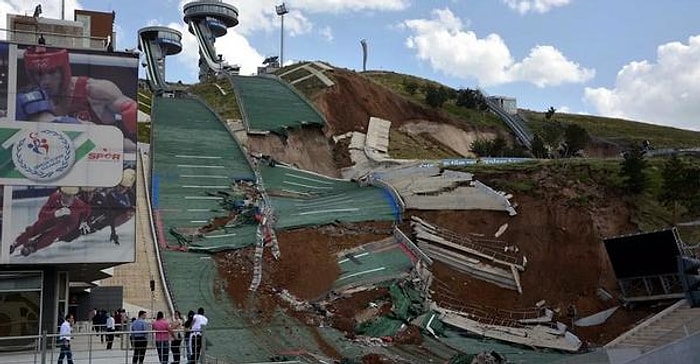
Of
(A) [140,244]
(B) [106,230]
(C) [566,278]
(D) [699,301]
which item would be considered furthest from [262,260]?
(D) [699,301]

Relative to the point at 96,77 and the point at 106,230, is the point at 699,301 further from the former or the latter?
the point at 96,77

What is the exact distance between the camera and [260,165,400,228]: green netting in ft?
112

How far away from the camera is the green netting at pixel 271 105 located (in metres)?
48.1

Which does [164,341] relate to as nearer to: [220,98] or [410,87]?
[220,98]

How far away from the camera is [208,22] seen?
84.4m

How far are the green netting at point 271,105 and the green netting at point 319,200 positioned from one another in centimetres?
712

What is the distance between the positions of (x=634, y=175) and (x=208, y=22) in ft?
190

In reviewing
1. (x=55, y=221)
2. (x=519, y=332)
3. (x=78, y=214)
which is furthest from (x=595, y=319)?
(x=55, y=221)

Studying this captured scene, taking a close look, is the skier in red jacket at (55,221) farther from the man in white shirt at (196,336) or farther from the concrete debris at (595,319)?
the concrete debris at (595,319)

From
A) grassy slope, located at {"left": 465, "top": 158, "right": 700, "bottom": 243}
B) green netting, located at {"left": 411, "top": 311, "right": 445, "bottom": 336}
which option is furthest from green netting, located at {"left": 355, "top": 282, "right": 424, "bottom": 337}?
grassy slope, located at {"left": 465, "top": 158, "right": 700, "bottom": 243}

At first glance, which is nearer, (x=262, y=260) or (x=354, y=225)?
(x=262, y=260)

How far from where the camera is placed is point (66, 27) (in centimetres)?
2200

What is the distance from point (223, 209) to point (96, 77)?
46.0 feet

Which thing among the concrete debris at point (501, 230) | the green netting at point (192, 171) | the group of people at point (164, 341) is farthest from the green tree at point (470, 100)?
the group of people at point (164, 341)
